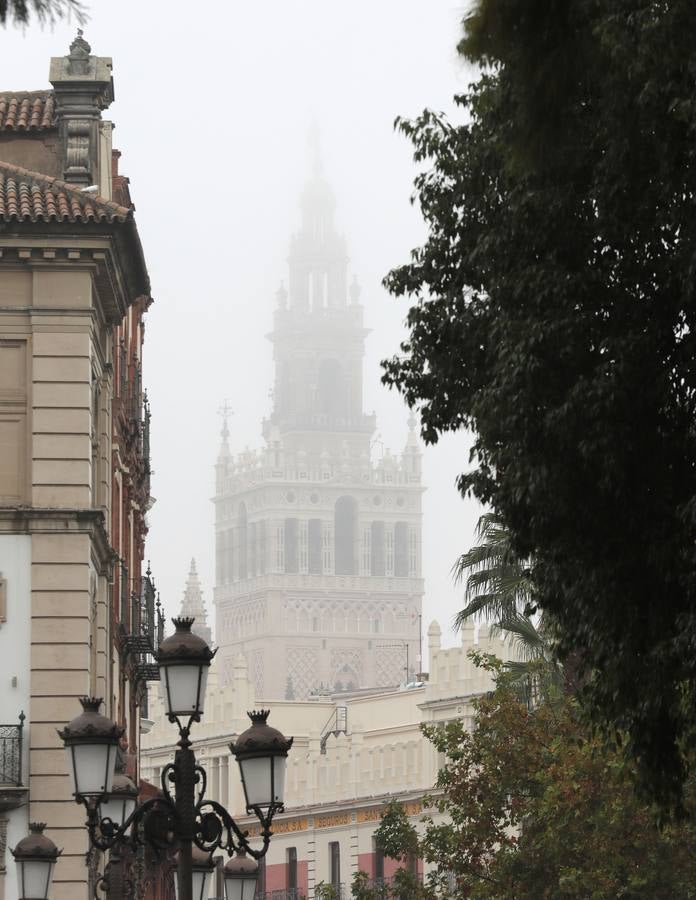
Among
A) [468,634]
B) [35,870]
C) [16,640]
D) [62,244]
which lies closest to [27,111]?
[62,244]

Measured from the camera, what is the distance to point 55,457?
29.3 meters

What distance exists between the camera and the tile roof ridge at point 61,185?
29812mm

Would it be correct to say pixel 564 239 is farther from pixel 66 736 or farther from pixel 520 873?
pixel 520 873

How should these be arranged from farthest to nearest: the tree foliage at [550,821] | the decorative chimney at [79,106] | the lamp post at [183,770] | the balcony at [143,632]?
1. the balcony at [143,632]
2. the tree foliage at [550,821]
3. the decorative chimney at [79,106]
4. the lamp post at [183,770]

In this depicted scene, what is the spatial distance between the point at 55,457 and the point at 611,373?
500 inches

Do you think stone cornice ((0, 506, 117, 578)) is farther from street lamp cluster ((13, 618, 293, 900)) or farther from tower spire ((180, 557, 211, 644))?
tower spire ((180, 557, 211, 644))

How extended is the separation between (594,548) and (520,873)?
16.7 metres

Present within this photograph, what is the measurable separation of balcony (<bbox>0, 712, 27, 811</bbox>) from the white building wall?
0.22 ft

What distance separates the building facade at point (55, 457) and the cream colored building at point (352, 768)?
48.2 metres

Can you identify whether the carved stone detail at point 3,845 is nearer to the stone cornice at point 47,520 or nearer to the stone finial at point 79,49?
the stone cornice at point 47,520

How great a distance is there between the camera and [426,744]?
277ft

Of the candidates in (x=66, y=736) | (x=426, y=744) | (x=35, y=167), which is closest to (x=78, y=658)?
(x=35, y=167)

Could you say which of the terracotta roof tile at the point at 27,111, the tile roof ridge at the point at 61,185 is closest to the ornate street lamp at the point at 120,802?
the tile roof ridge at the point at 61,185

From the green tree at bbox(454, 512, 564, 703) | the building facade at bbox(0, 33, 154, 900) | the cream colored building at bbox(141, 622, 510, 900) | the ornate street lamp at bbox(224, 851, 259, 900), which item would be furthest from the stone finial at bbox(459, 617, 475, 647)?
the ornate street lamp at bbox(224, 851, 259, 900)
